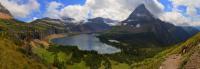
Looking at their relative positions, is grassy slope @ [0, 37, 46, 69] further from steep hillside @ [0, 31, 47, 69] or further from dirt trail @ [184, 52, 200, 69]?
dirt trail @ [184, 52, 200, 69]

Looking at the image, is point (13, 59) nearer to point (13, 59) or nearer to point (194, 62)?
point (13, 59)

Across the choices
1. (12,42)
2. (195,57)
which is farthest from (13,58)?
(195,57)

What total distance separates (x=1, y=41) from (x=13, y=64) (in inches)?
1308

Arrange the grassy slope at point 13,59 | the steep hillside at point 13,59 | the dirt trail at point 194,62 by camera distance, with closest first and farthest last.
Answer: the dirt trail at point 194,62, the grassy slope at point 13,59, the steep hillside at point 13,59

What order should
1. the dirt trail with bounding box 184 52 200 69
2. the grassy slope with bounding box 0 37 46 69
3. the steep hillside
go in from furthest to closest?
1. the steep hillside
2. the grassy slope with bounding box 0 37 46 69
3. the dirt trail with bounding box 184 52 200 69

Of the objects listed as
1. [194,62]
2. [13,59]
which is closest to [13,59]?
[13,59]

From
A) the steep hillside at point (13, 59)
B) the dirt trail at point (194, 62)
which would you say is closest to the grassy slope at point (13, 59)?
the steep hillside at point (13, 59)

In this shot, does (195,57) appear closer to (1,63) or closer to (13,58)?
(1,63)

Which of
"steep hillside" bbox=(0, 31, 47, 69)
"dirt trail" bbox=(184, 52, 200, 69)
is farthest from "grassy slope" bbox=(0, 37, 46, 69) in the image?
"dirt trail" bbox=(184, 52, 200, 69)

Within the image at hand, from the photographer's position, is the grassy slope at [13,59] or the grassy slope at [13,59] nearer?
the grassy slope at [13,59]

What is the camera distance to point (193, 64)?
94.4 meters

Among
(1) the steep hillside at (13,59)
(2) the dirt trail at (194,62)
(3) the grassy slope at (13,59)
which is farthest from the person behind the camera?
(1) the steep hillside at (13,59)

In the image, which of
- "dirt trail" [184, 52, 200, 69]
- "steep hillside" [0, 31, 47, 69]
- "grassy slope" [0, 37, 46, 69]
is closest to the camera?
"dirt trail" [184, 52, 200, 69]

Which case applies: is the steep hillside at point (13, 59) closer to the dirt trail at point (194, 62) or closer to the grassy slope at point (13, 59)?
the grassy slope at point (13, 59)
